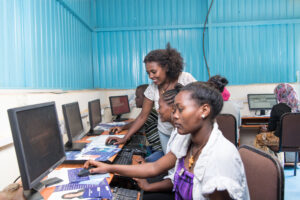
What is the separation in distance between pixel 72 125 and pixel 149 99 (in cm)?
77

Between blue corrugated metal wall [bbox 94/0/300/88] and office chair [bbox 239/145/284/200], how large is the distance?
3.33 meters

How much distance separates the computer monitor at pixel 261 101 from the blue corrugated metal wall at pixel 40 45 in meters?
2.93

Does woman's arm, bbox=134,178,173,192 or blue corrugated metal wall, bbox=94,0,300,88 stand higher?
blue corrugated metal wall, bbox=94,0,300,88

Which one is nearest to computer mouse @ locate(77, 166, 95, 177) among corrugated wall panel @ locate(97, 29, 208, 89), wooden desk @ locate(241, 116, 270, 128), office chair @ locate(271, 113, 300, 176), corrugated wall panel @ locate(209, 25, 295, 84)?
office chair @ locate(271, 113, 300, 176)

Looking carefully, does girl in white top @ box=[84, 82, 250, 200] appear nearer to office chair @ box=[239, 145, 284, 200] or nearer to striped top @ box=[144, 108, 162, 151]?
office chair @ box=[239, 145, 284, 200]

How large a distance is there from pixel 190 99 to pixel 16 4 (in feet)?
5.24

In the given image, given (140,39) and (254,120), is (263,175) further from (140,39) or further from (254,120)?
(140,39)

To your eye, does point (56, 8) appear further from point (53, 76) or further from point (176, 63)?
point (176, 63)

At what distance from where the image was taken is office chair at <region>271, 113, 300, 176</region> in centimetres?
282

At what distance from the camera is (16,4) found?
180 centimetres

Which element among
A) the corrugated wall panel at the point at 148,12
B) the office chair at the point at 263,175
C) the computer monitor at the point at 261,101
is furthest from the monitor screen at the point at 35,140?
the computer monitor at the point at 261,101

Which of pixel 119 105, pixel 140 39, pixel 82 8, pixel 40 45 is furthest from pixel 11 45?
pixel 140 39

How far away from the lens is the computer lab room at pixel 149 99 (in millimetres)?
1042

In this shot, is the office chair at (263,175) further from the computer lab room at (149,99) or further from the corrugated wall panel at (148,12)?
the corrugated wall panel at (148,12)
